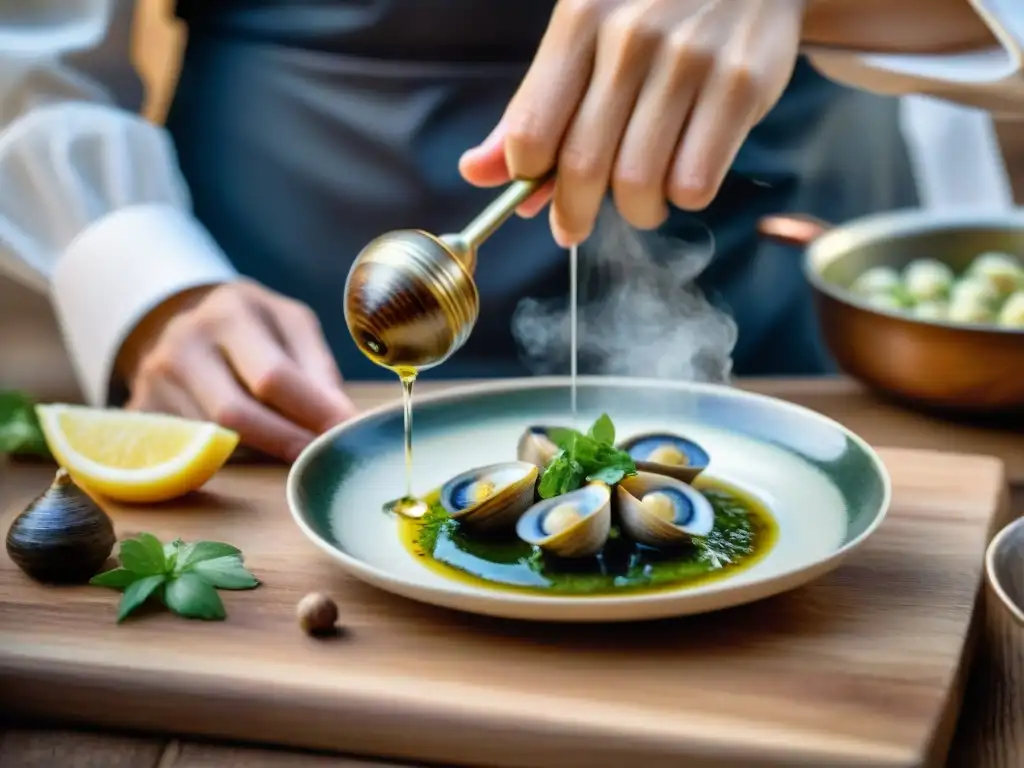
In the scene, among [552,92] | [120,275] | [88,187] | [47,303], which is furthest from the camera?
[47,303]

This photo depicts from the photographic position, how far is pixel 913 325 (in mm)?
1522

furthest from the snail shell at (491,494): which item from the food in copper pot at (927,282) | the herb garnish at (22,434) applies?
the food in copper pot at (927,282)

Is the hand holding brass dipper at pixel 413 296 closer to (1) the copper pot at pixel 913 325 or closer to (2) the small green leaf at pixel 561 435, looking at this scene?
(2) the small green leaf at pixel 561 435

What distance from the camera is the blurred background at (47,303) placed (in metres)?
1.98

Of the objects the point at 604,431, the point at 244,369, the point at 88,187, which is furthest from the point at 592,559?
the point at 88,187

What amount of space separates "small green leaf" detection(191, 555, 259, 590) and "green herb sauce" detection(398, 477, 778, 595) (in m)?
0.15

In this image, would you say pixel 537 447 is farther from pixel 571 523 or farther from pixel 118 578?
pixel 118 578

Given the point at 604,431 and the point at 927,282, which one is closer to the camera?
the point at 604,431

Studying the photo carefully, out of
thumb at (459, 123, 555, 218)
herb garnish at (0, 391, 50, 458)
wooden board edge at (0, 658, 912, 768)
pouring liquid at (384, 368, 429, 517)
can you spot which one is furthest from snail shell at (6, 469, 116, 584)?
thumb at (459, 123, 555, 218)

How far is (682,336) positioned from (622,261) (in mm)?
160

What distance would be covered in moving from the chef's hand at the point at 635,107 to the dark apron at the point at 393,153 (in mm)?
607

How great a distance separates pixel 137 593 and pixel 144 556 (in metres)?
0.04

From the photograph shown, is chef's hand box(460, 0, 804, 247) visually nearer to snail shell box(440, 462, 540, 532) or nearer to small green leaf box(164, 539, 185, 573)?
snail shell box(440, 462, 540, 532)

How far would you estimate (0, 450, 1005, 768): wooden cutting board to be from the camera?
0.92 m
